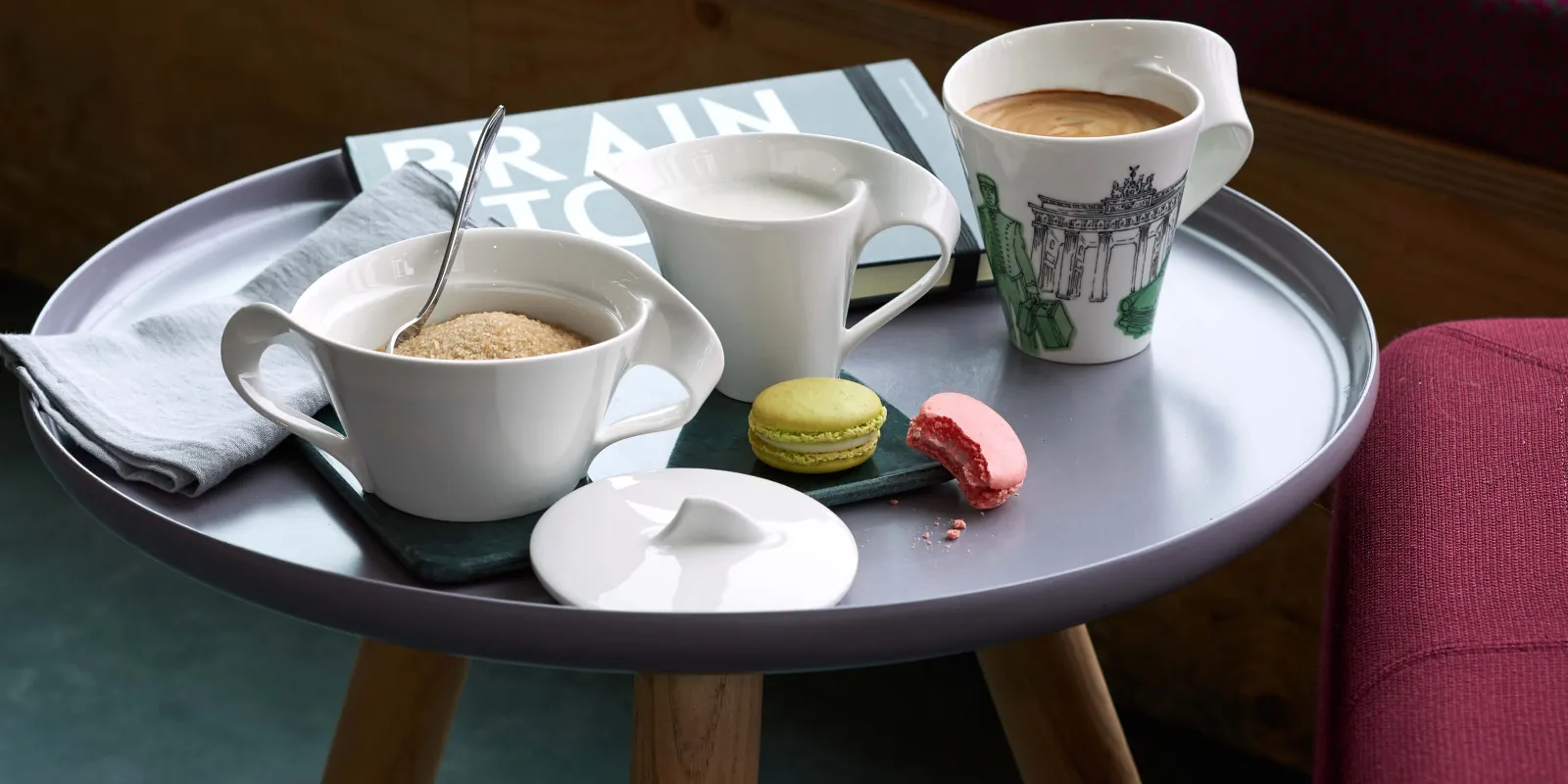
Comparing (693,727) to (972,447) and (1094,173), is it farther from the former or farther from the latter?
(1094,173)

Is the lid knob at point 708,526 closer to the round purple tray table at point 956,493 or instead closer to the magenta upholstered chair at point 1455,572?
the round purple tray table at point 956,493

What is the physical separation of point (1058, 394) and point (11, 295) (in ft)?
5.28

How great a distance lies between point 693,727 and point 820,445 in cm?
13

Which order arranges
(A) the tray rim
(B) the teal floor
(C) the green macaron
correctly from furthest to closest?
(B) the teal floor, (C) the green macaron, (A) the tray rim

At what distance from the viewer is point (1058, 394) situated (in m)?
0.65

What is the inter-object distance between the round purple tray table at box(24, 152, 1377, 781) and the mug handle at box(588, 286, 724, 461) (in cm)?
7

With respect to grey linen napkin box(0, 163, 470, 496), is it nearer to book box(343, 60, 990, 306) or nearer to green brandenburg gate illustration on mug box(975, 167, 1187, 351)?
book box(343, 60, 990, 306)

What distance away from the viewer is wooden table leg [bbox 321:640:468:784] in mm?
748

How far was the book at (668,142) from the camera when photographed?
710 millimetres

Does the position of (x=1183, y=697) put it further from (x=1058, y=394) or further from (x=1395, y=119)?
(x=1058, y=394)

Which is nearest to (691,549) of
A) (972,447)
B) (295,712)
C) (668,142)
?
(972,447)

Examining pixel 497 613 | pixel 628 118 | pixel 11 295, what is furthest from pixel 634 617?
pixel 11 295

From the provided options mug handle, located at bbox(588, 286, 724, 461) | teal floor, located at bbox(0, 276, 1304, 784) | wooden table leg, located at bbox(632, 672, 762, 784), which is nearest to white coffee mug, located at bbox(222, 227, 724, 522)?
mug handle, located at bbox(588, 286, 724, 461)

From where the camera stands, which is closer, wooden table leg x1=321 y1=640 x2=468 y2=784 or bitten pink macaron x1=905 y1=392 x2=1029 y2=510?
bitten pink macaron x1=905 y1=392 x2=1029 y2=510
